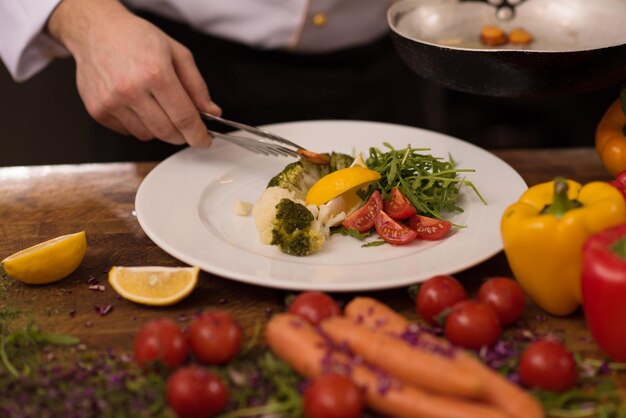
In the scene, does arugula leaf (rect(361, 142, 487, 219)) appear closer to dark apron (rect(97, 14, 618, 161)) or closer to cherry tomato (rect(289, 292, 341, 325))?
cherry tomato (rect(289, 292, 341, 325))

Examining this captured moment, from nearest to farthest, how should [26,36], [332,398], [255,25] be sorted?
1. [332,398]
2. [26,36]
3. [255,25]

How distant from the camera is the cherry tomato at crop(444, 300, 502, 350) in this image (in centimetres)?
150

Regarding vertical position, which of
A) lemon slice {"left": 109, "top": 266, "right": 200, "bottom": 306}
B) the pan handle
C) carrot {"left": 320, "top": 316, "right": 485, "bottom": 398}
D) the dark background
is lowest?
the dark background

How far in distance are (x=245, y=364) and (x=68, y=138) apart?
2.64 metres

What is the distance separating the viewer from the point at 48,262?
1763mm

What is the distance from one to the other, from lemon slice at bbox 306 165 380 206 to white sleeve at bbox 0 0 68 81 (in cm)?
94

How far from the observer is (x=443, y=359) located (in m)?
1.32

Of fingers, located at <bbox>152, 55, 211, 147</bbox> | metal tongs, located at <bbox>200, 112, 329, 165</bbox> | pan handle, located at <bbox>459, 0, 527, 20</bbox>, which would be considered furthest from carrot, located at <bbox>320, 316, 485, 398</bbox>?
pan handle, located at <bbox>459, 0, 527, 20</bbox>

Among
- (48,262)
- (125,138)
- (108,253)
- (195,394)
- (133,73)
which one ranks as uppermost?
(133,73)

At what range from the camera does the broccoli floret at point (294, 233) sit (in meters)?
1.80

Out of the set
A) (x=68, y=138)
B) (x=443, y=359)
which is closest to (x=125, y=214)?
(x=443, y=359)

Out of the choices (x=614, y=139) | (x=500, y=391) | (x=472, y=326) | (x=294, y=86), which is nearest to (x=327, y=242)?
(x=472, y=326)

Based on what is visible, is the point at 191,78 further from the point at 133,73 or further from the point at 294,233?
the point at 294,233

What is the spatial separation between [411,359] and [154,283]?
2.07 feet
